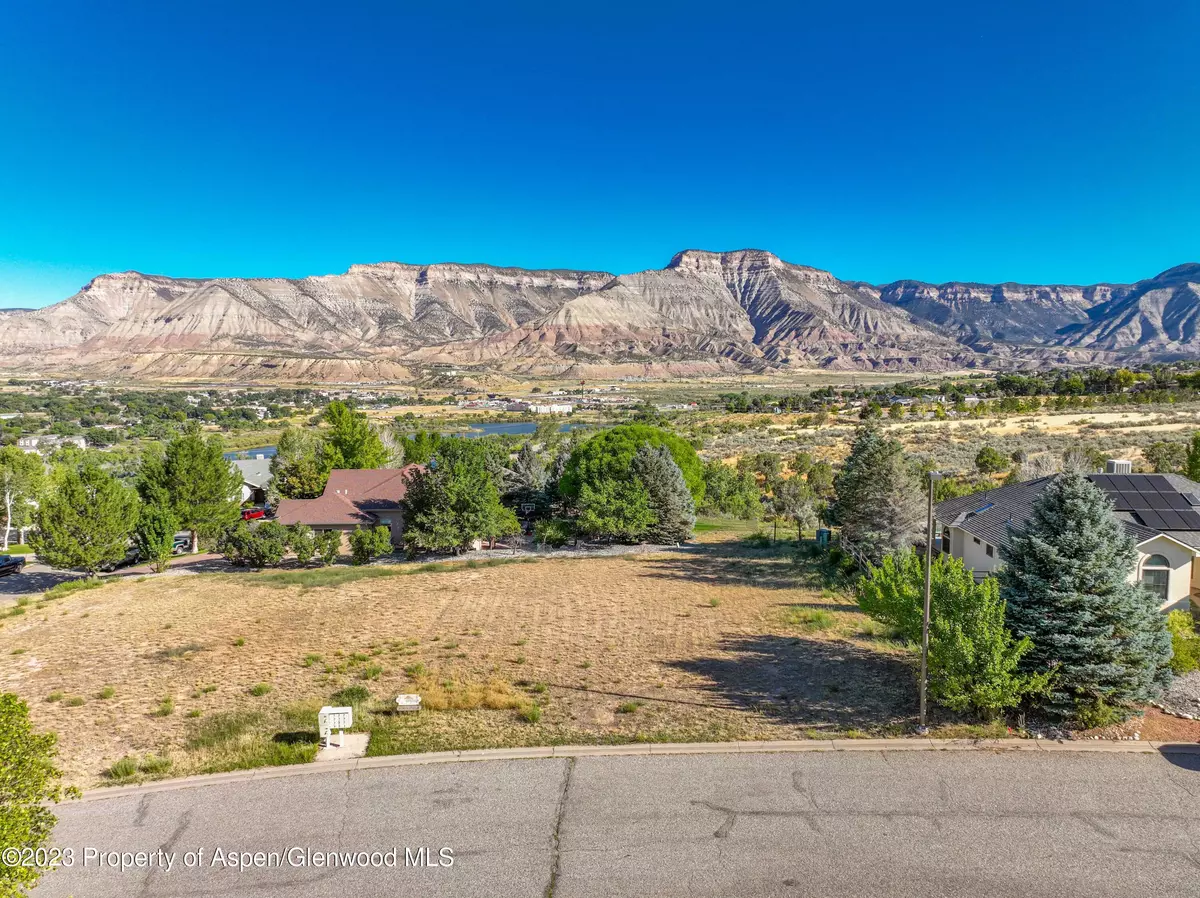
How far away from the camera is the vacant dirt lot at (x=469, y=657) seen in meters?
15.1

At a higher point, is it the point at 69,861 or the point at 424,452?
the point at 424,452

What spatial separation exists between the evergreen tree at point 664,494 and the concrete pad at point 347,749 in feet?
86.9

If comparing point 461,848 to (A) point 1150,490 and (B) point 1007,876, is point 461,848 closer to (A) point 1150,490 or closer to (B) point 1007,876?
(B) point 1007,876

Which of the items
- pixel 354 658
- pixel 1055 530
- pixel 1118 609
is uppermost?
pixel 1055 530

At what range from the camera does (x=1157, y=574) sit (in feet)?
67.7

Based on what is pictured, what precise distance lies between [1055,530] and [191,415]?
159 meters

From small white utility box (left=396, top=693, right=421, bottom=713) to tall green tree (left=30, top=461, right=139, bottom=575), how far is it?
1020 inches

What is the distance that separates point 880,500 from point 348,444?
135 feet

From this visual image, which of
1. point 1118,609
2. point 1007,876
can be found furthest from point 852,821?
point 1118,609

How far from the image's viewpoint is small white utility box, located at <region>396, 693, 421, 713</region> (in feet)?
50.4

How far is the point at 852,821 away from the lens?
36.5 ft

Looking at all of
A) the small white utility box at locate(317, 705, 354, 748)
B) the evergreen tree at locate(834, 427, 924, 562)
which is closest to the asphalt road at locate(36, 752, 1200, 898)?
the small white utility box at locate(317, 705, 354, 748)

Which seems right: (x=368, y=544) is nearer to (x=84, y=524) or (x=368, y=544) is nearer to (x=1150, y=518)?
(x=84, y=524)

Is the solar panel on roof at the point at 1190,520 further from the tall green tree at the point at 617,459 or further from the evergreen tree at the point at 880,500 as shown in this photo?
the tall green tree at the point at 617,459
